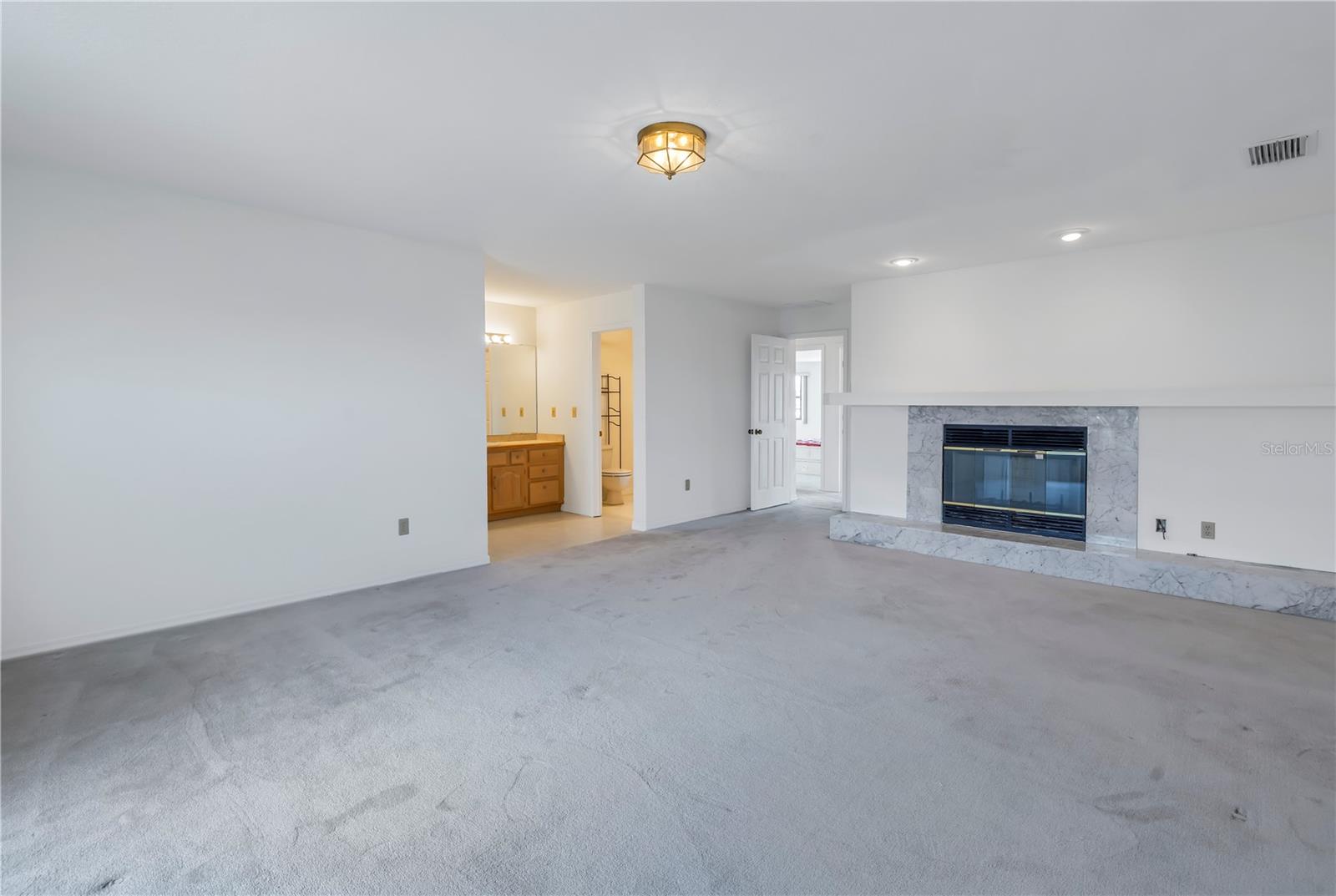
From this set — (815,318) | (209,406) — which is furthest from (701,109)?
(815,318)

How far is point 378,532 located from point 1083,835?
4173 mm

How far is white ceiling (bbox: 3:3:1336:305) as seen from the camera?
6.66ft

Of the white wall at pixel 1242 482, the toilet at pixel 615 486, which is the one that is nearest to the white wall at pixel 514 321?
the toilet at pixel 615 486

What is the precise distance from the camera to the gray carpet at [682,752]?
179cm

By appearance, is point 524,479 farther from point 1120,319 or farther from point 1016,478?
point 1120,319

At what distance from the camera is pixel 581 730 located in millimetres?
2490

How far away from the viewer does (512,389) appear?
763 centimetres

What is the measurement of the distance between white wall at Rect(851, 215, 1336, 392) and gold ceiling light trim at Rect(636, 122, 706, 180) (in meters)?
3.24

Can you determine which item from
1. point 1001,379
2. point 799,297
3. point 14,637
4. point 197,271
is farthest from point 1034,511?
point 14,637

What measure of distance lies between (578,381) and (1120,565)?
5169 millimetres

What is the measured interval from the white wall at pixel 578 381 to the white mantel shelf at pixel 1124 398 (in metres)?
2.52

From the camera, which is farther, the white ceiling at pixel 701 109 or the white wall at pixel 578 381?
the white wall at pixel 578 381

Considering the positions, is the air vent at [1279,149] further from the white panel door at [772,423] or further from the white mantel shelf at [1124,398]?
the white panel door at [772,423]

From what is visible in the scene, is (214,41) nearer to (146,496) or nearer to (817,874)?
(146,496)
